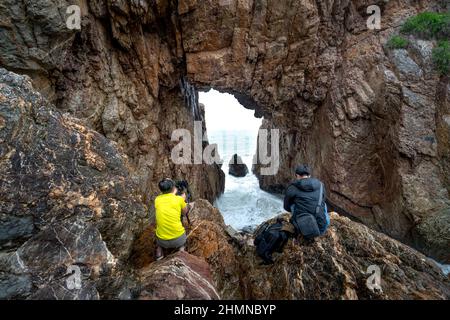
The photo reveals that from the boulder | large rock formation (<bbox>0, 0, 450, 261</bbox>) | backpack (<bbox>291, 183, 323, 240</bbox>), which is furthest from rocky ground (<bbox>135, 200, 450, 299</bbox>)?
large rock formation (<bbox>0, 0, 450, 261</bbox>)

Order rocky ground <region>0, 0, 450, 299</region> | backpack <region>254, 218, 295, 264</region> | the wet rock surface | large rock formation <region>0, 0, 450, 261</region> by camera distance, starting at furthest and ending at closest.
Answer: large rock formation <region>0, 0, 450, 261</region> → backpack <region>254, 218, 295, 264</region> → rocky ground <region>0, 0, 450, 299</region> → the wet rock surface

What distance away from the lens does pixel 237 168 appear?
31031mm

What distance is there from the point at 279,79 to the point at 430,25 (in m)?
7.40

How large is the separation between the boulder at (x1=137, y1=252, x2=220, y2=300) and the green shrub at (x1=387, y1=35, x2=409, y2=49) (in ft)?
44.4

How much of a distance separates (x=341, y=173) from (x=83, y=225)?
12337 millimetres

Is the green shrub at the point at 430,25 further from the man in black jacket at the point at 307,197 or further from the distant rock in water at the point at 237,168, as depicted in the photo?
the distant rock in water at the point at 237,168

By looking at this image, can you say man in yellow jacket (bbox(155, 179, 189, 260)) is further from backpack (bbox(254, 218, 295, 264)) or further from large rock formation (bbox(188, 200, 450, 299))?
backpack (bbox(254, 218, 295, 264))

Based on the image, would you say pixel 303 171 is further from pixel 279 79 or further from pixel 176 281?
pixel 279 79

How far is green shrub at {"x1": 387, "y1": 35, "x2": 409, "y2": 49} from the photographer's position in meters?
11.2

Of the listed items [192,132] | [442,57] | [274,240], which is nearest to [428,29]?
[442,57]

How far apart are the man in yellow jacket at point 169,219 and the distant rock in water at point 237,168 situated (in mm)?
26222

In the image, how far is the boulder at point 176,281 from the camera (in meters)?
3.55
